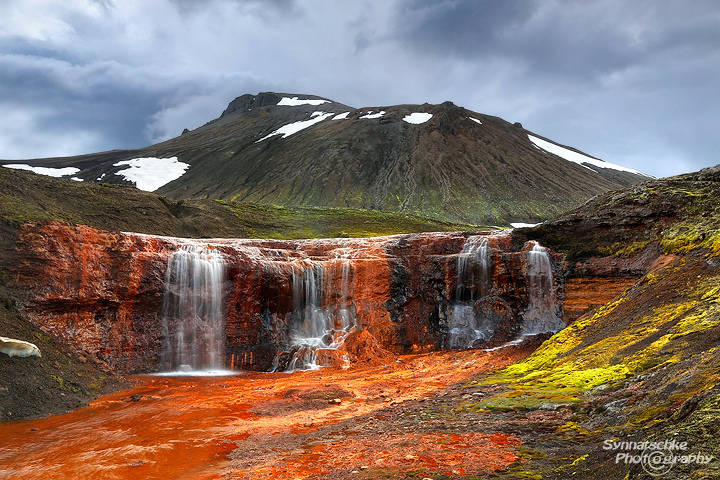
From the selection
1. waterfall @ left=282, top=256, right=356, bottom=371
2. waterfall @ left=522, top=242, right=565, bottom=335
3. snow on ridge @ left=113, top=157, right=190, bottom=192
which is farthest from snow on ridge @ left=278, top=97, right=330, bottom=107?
waterfall @ left=522, top=242, right=565, bottom=335

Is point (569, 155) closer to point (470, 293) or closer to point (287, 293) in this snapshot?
point (470, 293)

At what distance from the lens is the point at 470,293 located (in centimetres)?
2412

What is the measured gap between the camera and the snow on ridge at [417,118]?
408ft

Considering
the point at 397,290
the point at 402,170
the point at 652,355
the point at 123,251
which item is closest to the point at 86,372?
the point at 123,251

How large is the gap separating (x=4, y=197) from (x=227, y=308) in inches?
492

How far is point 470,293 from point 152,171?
11551 centimetres

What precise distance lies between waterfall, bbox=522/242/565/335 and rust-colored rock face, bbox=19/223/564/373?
6.2 inches

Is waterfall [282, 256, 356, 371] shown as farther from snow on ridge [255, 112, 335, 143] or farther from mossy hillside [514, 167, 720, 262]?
snow on ridge [255, 112, 335, 143]

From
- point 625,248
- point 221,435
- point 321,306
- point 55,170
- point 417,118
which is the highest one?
point 417,118

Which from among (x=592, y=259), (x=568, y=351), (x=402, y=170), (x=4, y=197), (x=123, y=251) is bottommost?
(x=568, y=351)

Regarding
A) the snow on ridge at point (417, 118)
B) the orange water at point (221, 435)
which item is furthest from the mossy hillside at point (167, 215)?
the snow on ridge at point (417, 118)

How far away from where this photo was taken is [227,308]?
21.6 meters

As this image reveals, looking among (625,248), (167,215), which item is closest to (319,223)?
(167,215)

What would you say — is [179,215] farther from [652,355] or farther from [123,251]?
[652,355]
